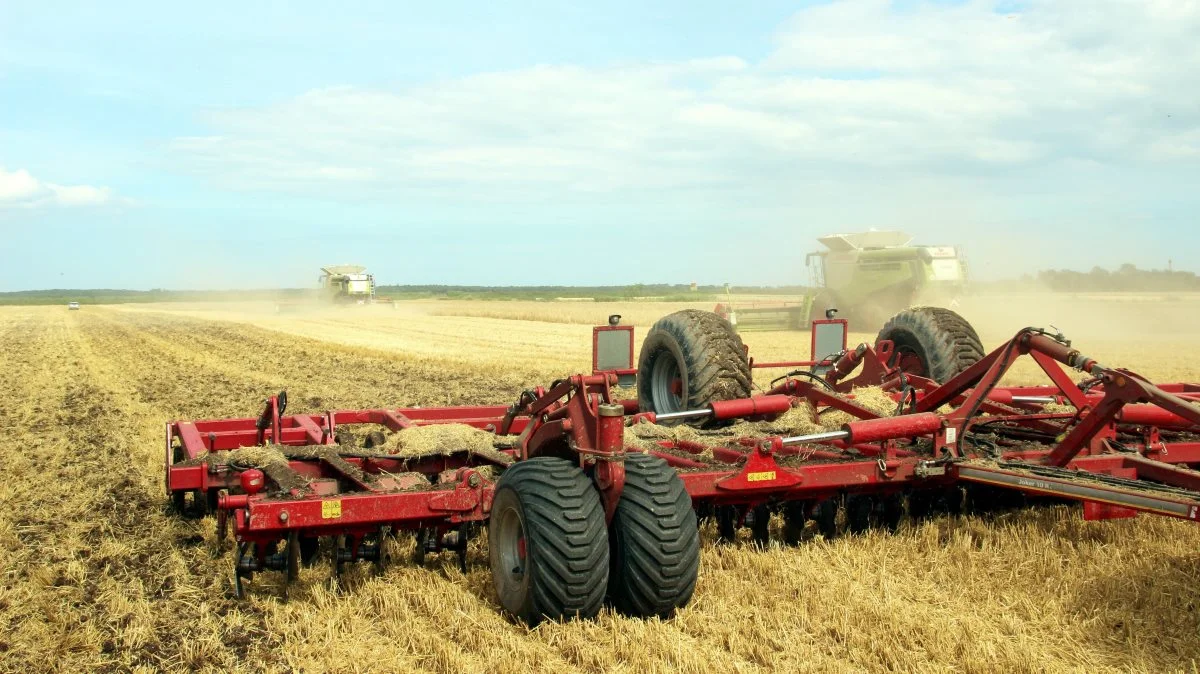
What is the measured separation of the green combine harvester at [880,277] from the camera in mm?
27297

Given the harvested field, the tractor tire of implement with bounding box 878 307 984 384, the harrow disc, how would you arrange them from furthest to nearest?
the tractor tire of implement with bounding box 878 307 984 384 < the harrow disc < the harvested field

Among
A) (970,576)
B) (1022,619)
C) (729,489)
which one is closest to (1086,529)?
(970,576)

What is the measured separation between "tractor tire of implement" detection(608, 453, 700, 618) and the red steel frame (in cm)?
11

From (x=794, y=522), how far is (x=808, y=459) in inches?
17.7

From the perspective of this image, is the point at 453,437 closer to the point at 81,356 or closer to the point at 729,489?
the point at 729,489

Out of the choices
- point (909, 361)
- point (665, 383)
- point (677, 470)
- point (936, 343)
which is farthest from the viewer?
point (909, 361)

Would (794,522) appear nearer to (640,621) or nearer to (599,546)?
(640,621)

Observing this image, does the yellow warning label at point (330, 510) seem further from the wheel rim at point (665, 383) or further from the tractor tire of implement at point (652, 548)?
the wheel rim at point (665, 383)

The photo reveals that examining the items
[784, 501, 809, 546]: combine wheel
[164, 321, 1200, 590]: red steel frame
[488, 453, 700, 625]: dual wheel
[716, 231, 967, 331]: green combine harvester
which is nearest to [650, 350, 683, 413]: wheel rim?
[164, 321, 1200, 590]: red steel frame

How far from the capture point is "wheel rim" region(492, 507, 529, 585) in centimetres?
477

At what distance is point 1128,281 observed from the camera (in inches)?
1991

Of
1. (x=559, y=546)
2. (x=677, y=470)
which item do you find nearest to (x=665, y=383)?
(x=677, y=470)

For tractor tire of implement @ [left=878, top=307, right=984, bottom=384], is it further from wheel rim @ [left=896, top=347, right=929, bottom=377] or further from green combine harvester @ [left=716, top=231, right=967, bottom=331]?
green combine harvester @ [left=716, top=231, right=967, bottom=331]

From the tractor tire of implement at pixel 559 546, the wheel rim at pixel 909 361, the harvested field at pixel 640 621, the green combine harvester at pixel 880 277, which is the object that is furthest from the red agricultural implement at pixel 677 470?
the green combine harvester at pixel 880 277
